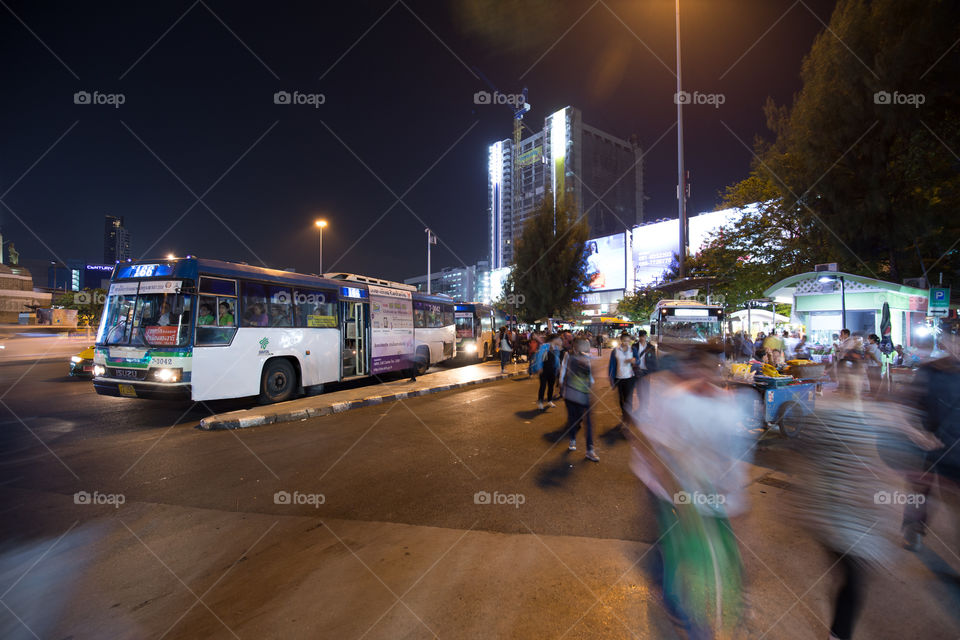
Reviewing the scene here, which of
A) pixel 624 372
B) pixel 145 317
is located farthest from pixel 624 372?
pixel 145 317

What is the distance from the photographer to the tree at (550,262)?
116 feet

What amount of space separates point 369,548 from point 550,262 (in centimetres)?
3350

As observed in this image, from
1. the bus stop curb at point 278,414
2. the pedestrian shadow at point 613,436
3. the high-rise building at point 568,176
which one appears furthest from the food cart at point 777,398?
the high-rise building at point 568,176

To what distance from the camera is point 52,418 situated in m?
8.31

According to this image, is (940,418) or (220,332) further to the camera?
(220,332)

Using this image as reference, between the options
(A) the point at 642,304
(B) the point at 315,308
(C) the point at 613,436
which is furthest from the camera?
(A) the point at 642,304

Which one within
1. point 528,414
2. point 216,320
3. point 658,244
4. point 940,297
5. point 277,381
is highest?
point 658,244

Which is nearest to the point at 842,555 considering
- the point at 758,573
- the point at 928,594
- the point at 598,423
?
the point at 758,573

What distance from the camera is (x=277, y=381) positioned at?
9.98m

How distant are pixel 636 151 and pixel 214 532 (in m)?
127

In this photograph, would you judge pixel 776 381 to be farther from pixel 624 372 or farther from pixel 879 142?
pixel 879 142

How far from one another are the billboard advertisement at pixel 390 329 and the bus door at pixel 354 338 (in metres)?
0.21

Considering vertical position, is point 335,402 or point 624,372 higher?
point 624,372

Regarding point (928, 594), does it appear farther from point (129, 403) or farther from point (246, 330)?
point (129, 403)
